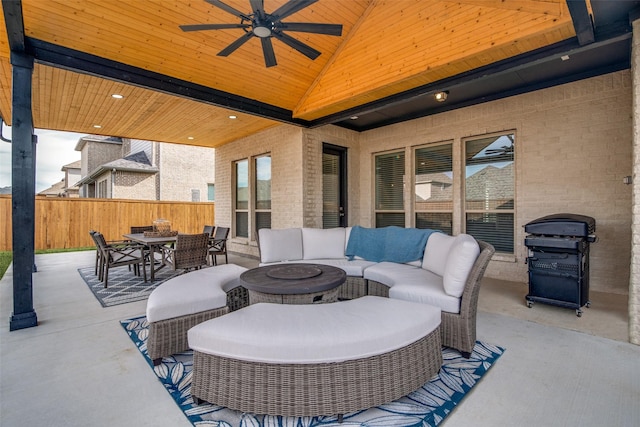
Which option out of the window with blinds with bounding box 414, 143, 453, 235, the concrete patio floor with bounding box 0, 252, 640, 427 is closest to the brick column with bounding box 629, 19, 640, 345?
the concrete patio floor with bounding box 0, 252, 640, 427

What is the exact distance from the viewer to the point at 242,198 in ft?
26.6

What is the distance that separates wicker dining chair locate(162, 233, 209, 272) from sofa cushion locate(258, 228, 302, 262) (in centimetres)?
119

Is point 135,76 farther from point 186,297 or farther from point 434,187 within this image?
point 434,187

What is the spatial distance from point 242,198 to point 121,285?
376 centimetres

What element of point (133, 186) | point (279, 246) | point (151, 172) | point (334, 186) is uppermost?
point (151, 172)

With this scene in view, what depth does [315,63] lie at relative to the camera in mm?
4809

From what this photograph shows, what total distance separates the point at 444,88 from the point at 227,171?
615 cm

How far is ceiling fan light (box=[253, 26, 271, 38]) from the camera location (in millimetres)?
2764

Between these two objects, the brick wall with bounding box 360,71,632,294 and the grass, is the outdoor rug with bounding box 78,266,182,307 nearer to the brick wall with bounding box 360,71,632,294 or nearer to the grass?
the grass

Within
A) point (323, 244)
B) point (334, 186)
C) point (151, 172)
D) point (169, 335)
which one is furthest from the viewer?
point (151, 172)

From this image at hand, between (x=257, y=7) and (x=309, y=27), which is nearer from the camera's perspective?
(x=257, y=7)

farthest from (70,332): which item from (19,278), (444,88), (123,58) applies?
(444,88)

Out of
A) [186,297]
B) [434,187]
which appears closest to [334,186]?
[434,187]

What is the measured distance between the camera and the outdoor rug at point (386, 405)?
172cm
